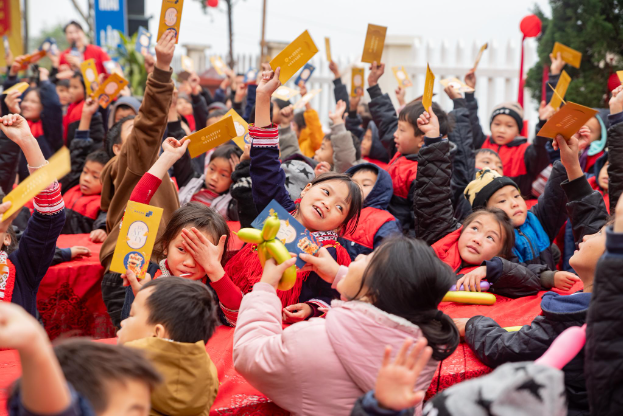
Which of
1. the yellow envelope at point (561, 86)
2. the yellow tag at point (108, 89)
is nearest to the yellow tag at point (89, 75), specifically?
the yellow tag at point (108, 89)

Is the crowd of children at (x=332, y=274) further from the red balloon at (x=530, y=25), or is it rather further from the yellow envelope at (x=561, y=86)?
the red balloon at (x=530, y=25)

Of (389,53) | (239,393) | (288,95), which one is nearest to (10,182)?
(288,95)

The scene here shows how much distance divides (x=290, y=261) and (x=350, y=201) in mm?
840

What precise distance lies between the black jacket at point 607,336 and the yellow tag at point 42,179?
129cm

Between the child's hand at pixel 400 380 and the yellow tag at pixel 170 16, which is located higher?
the yellow tag at pixel 170 16

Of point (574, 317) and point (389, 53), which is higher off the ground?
point (389, 53)

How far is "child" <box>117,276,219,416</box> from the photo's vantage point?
1657 millimetres

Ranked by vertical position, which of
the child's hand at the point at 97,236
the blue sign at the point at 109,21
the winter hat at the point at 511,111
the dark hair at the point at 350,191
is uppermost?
the blue sign at the point at 109,21

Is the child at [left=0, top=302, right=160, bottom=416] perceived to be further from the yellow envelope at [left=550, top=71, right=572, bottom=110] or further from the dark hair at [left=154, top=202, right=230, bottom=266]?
the yellow envelope at [left=550, top=71, right=572, bottom=110]

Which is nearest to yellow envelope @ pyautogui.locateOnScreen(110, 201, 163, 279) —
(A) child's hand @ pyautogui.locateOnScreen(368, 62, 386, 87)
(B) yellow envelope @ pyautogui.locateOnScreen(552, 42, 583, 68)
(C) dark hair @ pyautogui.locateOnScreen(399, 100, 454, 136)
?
(C) dark hair @ pyautogui.locateOnScreen(399, 100, 454, 136)

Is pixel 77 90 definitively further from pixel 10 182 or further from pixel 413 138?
pixel 413 138

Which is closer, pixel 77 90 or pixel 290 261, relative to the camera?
pixel 290 261

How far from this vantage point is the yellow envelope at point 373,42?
4.65 meters

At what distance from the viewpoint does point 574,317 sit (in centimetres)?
179
